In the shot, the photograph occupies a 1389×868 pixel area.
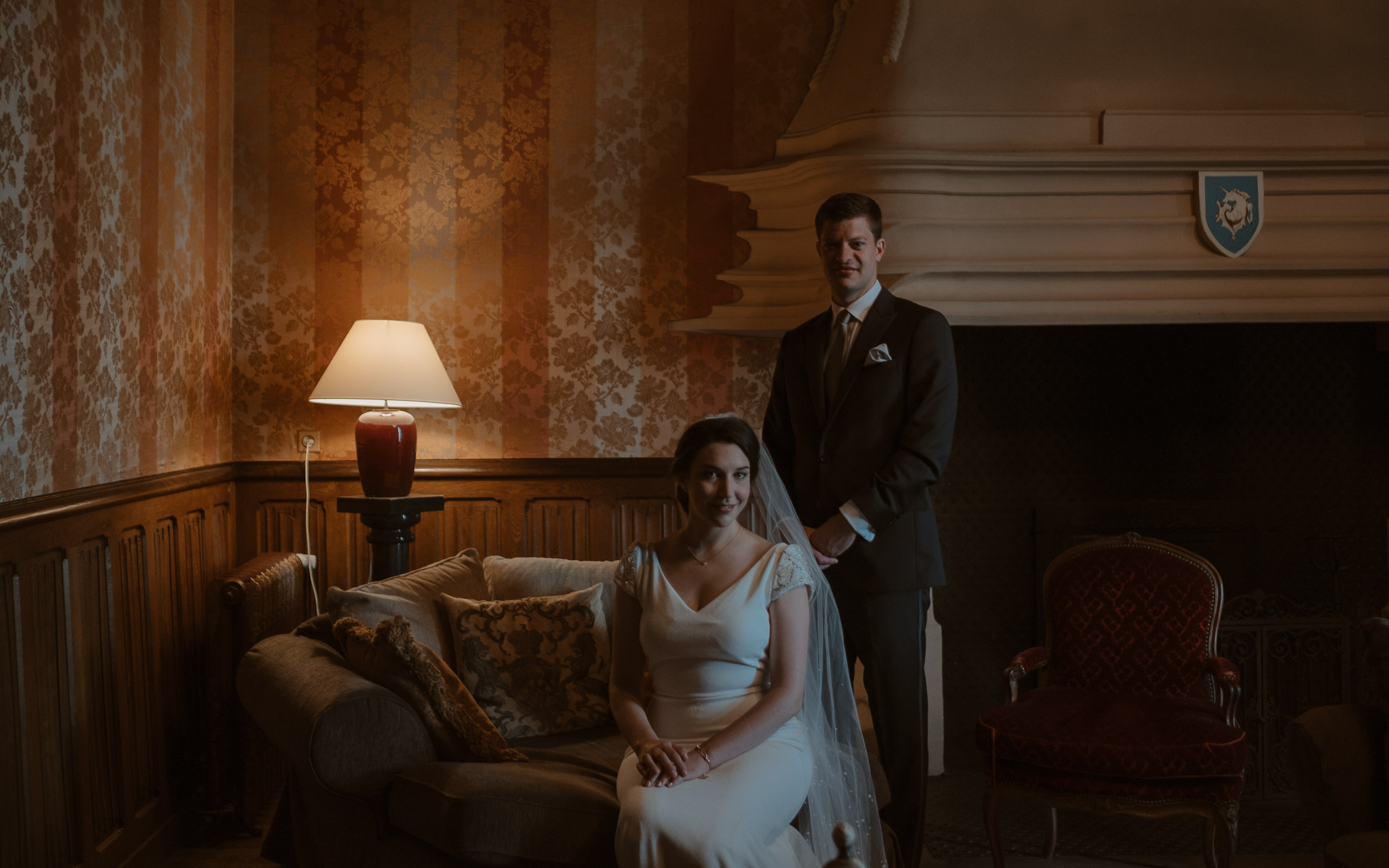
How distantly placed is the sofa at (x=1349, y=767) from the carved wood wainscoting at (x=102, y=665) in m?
2.70

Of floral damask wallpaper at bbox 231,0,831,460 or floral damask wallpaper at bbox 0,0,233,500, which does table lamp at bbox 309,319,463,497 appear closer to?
floral damask wallpaper at bbox 231,0,831,460

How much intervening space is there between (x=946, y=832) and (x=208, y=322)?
113 inches

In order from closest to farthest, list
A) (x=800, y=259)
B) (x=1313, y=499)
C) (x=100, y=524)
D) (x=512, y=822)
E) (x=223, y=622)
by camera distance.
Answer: (x=512, y=822)
(x=100, y=524)
(x=223, y=622)
(x=800, y=259)
(x=1313, y=499)

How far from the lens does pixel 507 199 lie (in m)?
3.57

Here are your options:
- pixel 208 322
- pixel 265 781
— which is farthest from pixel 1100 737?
pixel 208 322

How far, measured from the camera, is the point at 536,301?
3.57 metres

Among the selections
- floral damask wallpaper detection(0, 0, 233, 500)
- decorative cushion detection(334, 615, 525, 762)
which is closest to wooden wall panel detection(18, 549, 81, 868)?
floral damask wallpaper detection(0, 0, 233, 500)

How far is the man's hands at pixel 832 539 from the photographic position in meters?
2.17

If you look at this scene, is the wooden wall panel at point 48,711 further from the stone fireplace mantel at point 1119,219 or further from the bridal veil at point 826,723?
the stone fireplace mantel at point 1119,219

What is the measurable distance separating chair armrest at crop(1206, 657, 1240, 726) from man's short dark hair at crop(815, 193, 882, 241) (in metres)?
1.47

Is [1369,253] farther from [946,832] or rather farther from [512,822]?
[512,822]

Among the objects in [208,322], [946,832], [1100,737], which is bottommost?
[946,832]

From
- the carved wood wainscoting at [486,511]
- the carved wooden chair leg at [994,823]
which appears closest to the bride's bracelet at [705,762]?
the carved wooden chair leg at [994,823]

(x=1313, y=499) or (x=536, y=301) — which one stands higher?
(x=536, y=301)
